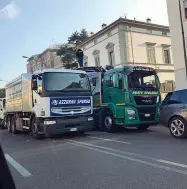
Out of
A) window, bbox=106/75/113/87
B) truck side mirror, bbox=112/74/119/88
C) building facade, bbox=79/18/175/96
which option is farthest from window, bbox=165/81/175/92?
truck side mirror, bbox=112/74/119/88

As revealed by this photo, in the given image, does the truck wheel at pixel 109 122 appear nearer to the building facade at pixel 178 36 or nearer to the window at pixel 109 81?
the window at pixel 109 81

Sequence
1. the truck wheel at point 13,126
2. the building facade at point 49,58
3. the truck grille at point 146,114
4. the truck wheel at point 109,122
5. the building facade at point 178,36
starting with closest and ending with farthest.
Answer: the truck grille at point 146,114 → the truck wheel at point 109,122 → the truck wheel at point 13,126 → the building facade at point 178,36 → the building facade at point 49,58

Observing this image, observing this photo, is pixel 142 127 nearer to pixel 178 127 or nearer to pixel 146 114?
pixel 146 114

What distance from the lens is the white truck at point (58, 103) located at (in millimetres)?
10906

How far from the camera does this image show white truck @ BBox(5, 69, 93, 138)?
35.8 ft

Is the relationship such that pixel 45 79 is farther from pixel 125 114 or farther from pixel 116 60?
pixel 116 60

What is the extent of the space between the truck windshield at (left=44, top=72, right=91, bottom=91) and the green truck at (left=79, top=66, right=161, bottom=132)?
4.50ft

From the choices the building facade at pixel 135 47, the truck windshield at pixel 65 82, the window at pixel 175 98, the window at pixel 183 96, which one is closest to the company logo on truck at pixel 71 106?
the truck windshield at pixel 65 82

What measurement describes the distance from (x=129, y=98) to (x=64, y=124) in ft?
9.47

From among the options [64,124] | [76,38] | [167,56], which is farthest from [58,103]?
[76,38]

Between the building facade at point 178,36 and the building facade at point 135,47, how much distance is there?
35.0 ft

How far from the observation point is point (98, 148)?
8625 millimetres

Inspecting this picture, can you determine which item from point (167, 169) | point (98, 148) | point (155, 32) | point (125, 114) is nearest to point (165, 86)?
point (155, 32)

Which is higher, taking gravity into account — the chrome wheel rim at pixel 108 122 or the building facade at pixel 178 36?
the building facade at pixel 178 36
